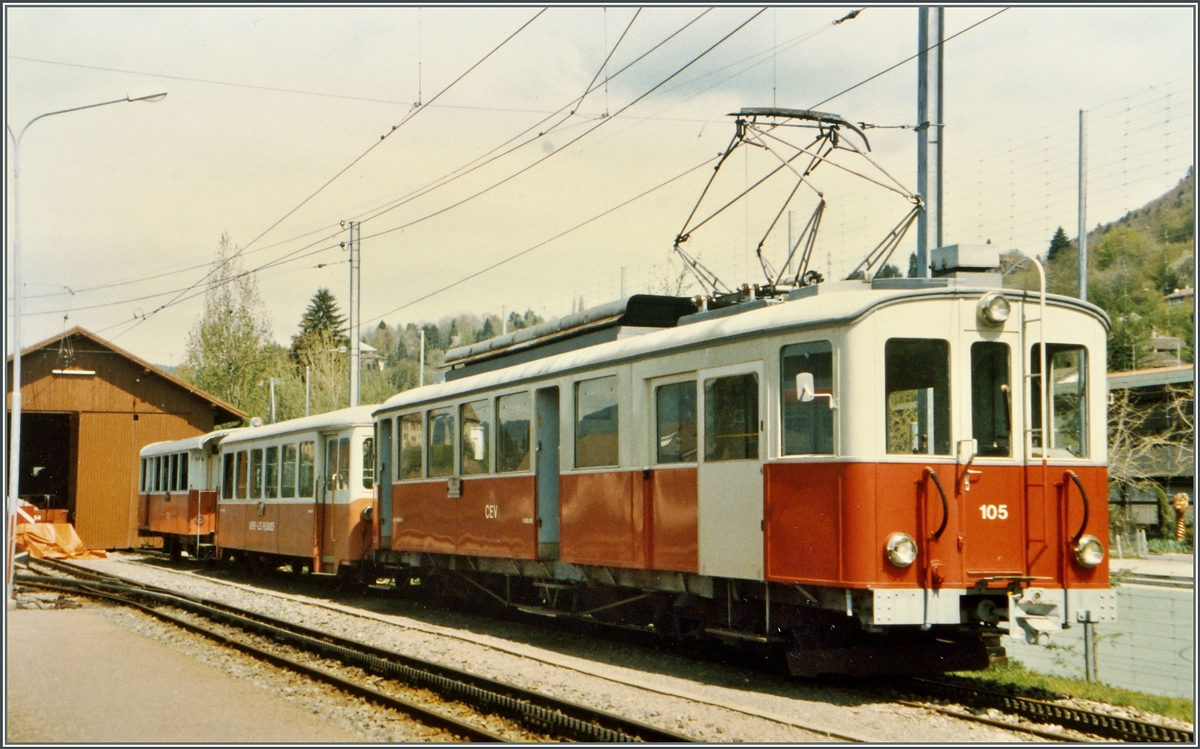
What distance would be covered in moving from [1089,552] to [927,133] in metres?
4.61

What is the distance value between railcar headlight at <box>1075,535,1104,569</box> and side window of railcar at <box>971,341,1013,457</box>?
0.86 m

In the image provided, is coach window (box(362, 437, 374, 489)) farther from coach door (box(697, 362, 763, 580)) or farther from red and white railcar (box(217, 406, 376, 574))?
coach door (box(697, 362, 763, 580))

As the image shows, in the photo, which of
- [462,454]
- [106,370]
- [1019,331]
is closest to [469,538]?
[462,454]

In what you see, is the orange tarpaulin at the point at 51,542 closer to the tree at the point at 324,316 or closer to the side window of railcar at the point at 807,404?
the side window of railcar at the point at 807,404

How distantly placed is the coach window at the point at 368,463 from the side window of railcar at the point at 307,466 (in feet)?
5.24

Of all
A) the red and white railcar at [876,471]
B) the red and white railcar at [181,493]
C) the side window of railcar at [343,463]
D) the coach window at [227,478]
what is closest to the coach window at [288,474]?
the side window of railcar at [343,463]

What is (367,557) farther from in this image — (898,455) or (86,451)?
(86,451)

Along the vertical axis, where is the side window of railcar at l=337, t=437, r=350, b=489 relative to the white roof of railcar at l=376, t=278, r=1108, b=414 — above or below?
A: below

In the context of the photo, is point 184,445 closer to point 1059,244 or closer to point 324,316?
point 1059,244

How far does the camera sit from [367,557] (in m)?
18.4

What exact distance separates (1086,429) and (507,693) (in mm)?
4988

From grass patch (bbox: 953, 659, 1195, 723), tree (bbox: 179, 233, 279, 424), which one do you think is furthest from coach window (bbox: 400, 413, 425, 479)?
tree (bbox: 179, 233, 279, 424)

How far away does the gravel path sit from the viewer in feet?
26.2

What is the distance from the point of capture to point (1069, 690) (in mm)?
9828
